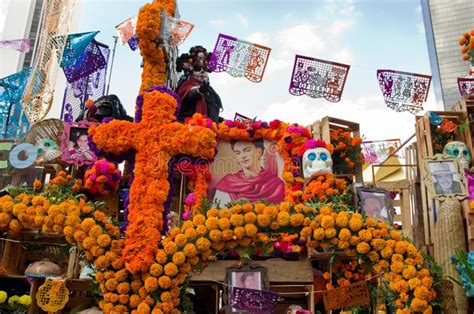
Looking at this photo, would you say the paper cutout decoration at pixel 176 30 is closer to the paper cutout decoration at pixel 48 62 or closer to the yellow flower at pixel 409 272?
the paper cutout decoration at pixel 48 62

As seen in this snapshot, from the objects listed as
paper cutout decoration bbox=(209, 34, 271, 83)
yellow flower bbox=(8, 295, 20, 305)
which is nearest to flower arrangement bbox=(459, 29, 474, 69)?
paper cutout decoration bbox=(209, 34, 271, 83)

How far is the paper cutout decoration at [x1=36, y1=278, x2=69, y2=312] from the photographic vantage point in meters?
6.36

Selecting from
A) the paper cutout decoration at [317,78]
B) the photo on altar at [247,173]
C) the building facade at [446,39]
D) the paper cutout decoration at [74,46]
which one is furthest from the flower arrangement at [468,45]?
the building facade at [446,39]

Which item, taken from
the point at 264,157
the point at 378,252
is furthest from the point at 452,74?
the point at 378,252

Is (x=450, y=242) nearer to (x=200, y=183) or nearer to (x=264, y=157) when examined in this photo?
(x=264, y=157)

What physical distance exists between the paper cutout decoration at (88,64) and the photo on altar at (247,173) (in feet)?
17.3

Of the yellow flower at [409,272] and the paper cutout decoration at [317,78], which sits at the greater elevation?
the paper cutout decoration at [317,78]

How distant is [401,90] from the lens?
9.64m

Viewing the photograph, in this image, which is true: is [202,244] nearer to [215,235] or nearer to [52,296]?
[215,235]

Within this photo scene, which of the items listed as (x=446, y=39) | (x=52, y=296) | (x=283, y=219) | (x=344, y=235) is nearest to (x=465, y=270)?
(x=344, y=235)

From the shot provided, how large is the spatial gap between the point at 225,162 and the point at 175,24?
2774mm

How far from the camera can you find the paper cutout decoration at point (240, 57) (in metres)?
9.38

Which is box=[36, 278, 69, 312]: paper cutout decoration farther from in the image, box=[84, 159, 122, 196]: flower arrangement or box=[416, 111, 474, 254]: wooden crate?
box=[416, 111, 474, 254]: wooden crate

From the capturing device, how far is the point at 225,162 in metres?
8.87
